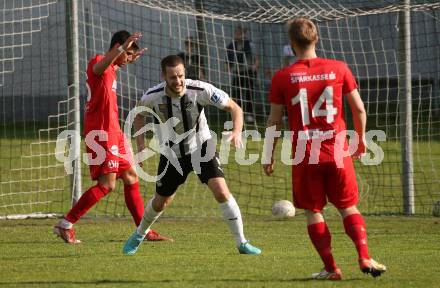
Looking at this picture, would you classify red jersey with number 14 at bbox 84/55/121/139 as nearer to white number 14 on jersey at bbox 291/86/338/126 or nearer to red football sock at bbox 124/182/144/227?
red football sock at bbox 124/182/144/227

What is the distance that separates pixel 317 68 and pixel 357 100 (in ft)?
1.16

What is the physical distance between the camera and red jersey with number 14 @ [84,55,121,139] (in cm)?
960

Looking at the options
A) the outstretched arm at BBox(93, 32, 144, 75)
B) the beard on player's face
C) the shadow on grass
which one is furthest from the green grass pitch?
the outstretched arm at BBox(93, 32, 144, 75)

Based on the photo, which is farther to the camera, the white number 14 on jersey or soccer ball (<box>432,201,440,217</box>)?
soccer ball (<box>432,201,440,217</box>)

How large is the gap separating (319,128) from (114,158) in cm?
Answer: 323

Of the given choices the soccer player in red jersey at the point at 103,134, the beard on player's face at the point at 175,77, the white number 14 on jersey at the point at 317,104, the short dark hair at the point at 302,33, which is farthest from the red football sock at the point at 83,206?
the short dark hair at the point at 302,33

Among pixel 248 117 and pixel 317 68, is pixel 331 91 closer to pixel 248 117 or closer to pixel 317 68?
pixel 317 68

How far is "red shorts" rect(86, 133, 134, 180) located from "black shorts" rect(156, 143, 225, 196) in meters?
1.03

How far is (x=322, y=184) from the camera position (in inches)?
274

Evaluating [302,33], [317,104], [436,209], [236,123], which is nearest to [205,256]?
[236,123]

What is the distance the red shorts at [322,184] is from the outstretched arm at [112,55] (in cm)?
263

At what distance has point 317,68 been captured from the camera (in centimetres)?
687

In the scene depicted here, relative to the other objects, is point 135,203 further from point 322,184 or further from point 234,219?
point 322,184

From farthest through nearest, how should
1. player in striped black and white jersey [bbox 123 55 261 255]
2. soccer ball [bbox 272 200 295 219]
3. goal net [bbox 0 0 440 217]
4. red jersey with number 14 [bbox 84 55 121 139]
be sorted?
goal net [bbox 0 0 440 217], soccer ball [bbox 272 200 295 219], red jersey with number 14 [bbox 84 55 121 139], player in striped black and white jersey [bbox 123 55 261 255]
